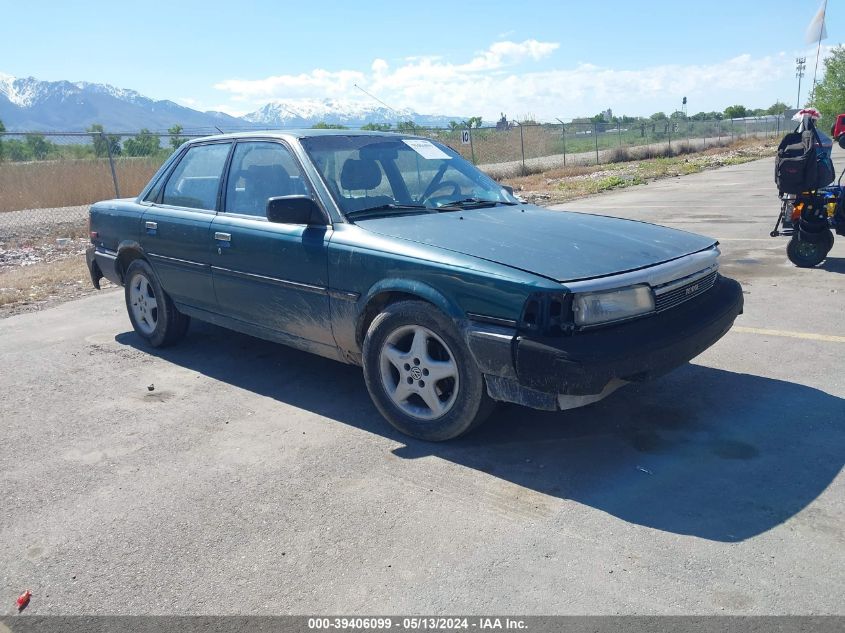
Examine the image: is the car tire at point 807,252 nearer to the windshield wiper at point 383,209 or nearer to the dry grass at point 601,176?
the windshield wiper at point 383,209

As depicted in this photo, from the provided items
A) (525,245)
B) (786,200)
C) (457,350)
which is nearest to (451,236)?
(525,245)

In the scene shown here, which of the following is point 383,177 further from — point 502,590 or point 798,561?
point 798,561

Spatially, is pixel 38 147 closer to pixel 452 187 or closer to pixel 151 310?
pixel 151 310

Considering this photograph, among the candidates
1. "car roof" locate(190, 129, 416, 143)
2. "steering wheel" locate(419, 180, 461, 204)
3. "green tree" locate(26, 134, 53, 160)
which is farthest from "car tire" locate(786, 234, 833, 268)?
"green tree" locate(26, 134, 53, 160)

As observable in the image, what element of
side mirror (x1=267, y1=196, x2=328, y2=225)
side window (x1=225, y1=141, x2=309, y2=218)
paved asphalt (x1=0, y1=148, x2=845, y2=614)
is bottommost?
paved asphalt (x1=0, y1=148, x2=845, y2=614)

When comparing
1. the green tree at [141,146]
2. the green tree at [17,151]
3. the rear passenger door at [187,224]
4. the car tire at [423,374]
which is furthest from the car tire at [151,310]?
the green tree at [17,151]

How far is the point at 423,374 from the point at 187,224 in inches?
98.2

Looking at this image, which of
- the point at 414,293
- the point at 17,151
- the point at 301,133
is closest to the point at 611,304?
the point at 414,293

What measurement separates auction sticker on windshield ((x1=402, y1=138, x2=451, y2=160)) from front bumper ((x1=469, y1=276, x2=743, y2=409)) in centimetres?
207

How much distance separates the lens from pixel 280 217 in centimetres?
450

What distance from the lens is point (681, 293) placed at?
4121 mm

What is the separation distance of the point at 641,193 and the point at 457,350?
15673 mm

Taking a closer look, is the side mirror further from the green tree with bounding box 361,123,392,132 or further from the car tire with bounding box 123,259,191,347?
the car tire with bounding box 123,259,191,347

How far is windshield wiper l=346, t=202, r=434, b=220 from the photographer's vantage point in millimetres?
4602
